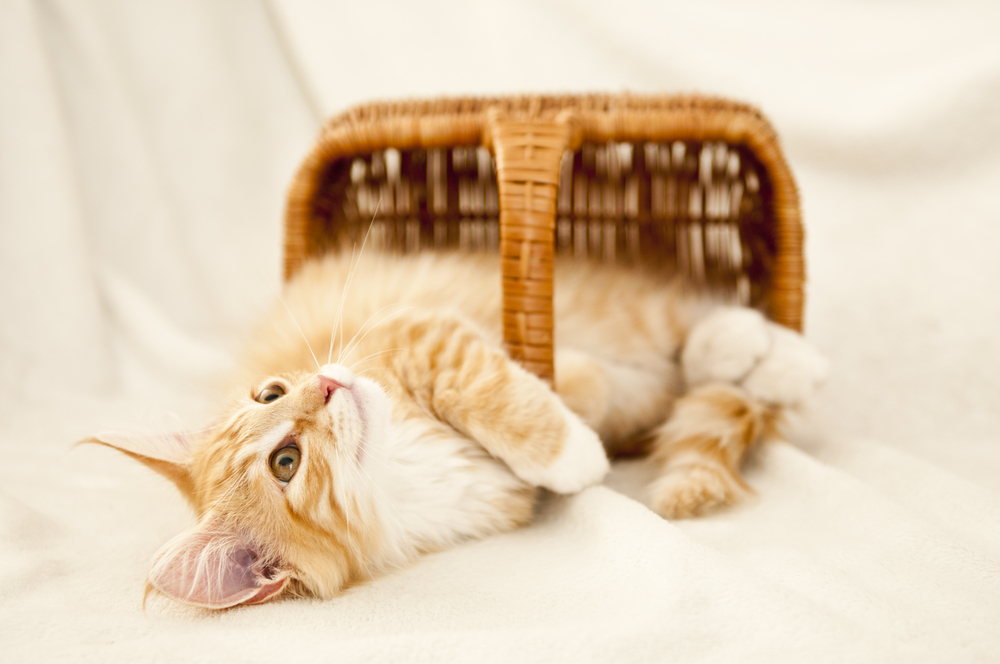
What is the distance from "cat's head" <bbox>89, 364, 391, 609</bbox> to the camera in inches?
36.3

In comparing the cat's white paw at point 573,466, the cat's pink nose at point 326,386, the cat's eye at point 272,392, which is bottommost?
the cat's white paw at point 573,466

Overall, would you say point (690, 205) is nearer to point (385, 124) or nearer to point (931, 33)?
point (385, 124)

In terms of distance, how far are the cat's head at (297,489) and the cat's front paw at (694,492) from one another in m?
0.47

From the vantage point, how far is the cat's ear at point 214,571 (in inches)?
32.2

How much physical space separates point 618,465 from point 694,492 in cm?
35

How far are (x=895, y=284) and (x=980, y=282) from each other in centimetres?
19

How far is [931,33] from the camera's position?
181 centimetres

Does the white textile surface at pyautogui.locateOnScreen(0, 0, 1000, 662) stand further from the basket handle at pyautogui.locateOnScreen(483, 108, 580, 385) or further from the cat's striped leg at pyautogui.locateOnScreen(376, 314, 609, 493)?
the basket handle at pyautogui.locateOnScreen(483, 108, 580, 385)

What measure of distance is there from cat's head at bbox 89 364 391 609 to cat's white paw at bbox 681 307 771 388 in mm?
746

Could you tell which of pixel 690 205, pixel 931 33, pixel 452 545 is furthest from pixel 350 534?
pixel 931 33

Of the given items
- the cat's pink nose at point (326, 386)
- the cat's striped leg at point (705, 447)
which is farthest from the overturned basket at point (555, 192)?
the cat's pink nose at point (326, 386)

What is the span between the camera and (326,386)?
0.97 meters

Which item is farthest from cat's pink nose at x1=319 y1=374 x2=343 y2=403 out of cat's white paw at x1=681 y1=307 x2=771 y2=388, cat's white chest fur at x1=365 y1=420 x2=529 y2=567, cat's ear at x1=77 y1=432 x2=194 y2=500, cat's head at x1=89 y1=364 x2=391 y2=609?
cat's white paw at x1=681 y1=307 x2=771 y2=388

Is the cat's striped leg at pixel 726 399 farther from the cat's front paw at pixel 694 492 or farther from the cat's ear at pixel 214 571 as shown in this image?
the cat's ear at pixel 214 571
